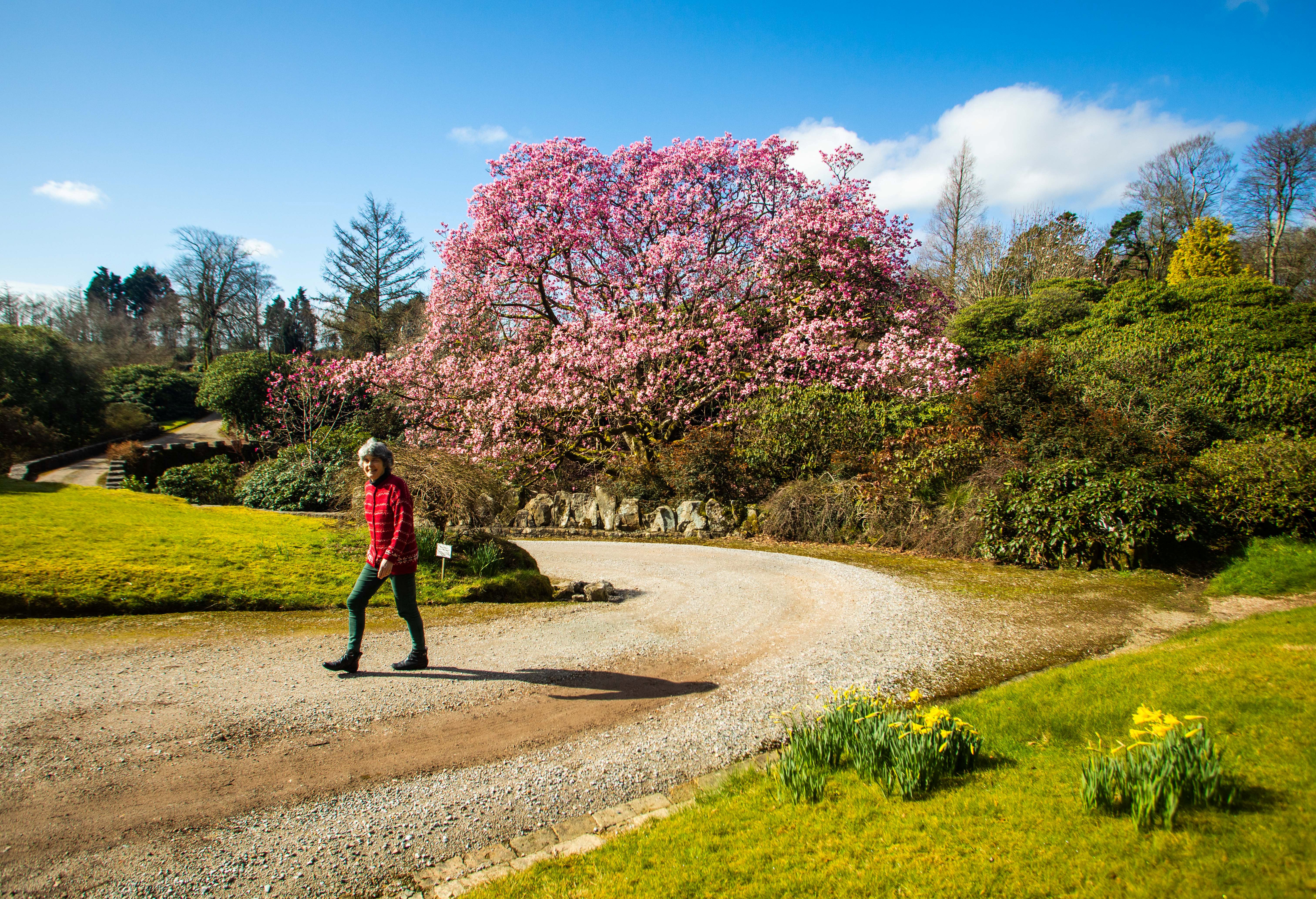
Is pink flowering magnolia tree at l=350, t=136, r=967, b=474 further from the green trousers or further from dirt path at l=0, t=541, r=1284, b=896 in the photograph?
the green trousers

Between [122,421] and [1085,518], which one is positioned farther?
[122,421]

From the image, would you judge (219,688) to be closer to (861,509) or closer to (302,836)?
(302,836)

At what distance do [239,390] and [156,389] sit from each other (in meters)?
18.2

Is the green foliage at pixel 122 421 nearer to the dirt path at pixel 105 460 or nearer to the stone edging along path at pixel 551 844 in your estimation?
the dirt path at pixel 105 460

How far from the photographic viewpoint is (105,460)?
75.1 feet

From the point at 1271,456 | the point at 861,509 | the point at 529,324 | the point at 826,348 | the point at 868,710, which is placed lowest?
the point at 868,710

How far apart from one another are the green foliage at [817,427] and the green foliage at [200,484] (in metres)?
12.1

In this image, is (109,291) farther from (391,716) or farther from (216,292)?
(391,716)

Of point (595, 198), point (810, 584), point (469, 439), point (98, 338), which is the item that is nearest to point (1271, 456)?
point (810, 584)

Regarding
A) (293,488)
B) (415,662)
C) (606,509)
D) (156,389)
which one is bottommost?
(415,662)

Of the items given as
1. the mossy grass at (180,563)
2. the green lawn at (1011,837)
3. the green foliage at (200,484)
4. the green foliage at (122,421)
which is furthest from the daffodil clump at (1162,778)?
the green foliage at (122,421)

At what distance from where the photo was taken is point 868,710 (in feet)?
13.3

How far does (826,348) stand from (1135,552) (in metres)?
7.57

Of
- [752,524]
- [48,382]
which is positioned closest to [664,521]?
[752,524]
